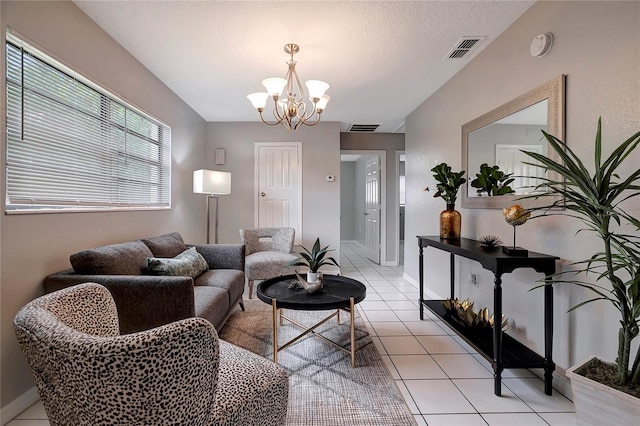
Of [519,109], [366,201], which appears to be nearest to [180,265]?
[519,109]

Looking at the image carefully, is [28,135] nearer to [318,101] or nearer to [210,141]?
[318,101]

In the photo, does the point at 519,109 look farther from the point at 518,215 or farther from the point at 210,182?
the point at 210,182

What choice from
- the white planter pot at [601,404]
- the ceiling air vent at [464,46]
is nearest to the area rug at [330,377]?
the white planter pot at [601,404]

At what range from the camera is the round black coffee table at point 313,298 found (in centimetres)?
197

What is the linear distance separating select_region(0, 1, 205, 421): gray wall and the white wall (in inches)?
58.5

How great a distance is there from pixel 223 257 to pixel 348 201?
5.97 metres

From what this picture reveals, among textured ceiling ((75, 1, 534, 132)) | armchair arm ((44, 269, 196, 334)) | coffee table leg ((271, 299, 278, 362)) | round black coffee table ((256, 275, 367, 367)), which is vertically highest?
textured ceiling ((75, 1, 534, 132))

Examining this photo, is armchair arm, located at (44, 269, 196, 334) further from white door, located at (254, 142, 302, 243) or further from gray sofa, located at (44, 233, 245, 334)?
white door, located at (254, 142, 302, 243)

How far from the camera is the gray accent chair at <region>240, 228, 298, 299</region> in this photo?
11.4 ft

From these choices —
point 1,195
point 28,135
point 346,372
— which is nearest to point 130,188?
point 28,135

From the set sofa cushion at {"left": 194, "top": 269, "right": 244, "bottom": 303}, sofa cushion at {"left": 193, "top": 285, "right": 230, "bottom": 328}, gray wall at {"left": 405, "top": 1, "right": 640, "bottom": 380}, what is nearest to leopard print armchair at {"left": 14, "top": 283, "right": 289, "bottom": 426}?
sofa cushion at {"left": 193, "top": 285, "right": 230, "bottom": 328}

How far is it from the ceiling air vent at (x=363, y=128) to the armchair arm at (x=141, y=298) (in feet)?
13.1

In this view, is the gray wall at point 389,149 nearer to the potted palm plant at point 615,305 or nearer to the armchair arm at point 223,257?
the armchair arm at point 223,257

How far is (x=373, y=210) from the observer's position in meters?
6.02
